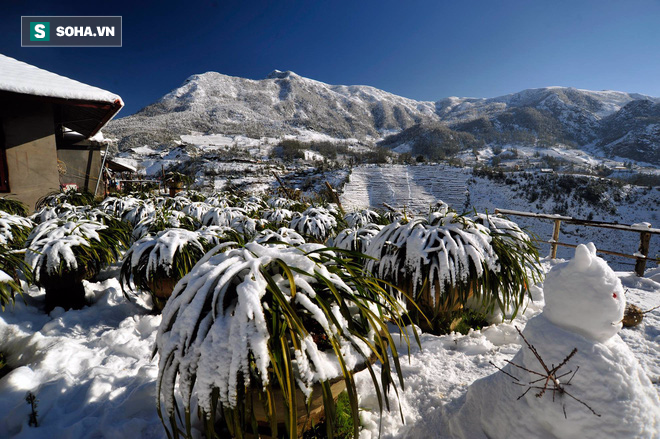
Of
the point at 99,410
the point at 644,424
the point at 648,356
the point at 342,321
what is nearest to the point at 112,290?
the point at 99,410

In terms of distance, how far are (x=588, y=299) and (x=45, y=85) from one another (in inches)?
293

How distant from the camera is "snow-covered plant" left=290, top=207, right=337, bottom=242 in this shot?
149 inches

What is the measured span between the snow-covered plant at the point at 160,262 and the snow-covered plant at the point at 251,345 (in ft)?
4.04

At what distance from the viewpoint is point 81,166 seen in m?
9.73

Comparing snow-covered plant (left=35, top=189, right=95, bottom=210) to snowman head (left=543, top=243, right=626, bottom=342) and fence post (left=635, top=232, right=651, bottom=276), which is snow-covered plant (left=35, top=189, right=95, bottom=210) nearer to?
snowman head (left=543, top=243, right=626, bottom=342)

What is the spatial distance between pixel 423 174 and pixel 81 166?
18.2m

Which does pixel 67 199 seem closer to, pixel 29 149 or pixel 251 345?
pixel 29 149

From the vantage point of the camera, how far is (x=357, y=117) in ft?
282

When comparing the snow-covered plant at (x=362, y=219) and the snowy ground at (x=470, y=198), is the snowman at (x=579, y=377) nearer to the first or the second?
the snow-covered plant at (x=362, y=219)

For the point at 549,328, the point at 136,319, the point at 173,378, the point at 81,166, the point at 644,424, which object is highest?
the point at 81,166

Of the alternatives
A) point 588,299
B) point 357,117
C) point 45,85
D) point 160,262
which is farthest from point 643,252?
point 357,117

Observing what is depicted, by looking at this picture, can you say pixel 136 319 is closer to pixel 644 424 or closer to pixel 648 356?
pixel 644 424

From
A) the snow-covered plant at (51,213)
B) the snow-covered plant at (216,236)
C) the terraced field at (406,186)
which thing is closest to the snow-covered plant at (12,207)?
the snow-covered plant at (51,213)

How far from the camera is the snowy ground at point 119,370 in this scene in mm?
1273
